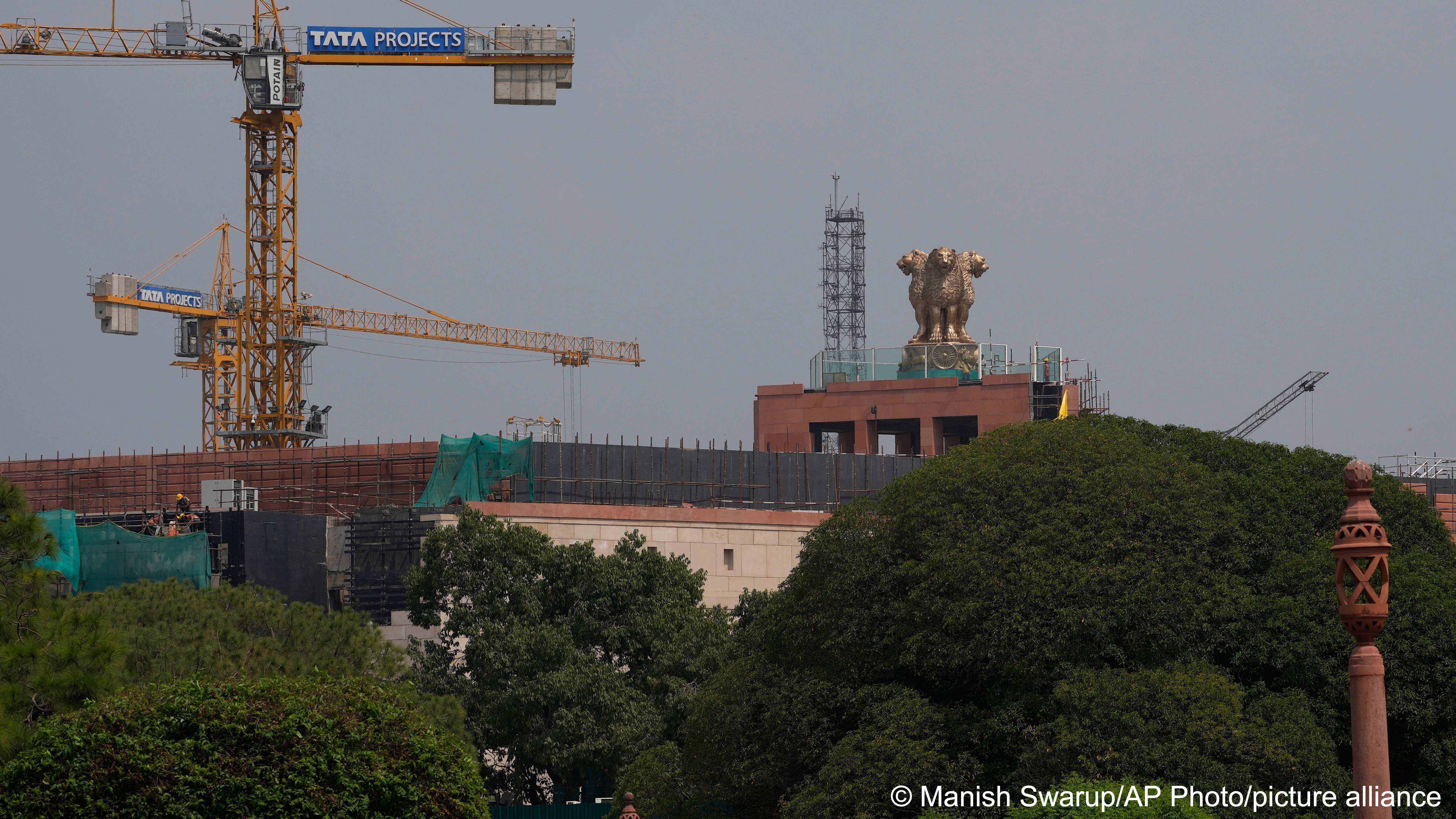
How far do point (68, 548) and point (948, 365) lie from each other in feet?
149

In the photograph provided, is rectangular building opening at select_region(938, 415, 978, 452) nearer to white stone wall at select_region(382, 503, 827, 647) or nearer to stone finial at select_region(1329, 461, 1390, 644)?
white stone wall at select_region(382, 503, 827, 647)

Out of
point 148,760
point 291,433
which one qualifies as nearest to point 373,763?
point 148,760

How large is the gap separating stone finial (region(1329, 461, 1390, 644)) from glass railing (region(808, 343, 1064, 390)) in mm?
64084

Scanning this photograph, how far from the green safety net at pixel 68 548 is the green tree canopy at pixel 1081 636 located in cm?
2289

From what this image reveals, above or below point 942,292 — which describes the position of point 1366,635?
below

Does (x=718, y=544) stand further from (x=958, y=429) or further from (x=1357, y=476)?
(x=1357, y=476)

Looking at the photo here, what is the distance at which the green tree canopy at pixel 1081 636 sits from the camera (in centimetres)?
2998

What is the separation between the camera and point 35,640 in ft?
89.4

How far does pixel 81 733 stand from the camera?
1028 inches

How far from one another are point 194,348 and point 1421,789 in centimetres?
10322

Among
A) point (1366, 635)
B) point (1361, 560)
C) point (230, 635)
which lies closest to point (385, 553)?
point (230, 635)

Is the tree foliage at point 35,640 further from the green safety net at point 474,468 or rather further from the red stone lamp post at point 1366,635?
the green safety net at point 474,468

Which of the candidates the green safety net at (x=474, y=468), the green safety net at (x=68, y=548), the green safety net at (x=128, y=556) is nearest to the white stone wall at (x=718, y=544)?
the green safety net at (x=474, y=468)

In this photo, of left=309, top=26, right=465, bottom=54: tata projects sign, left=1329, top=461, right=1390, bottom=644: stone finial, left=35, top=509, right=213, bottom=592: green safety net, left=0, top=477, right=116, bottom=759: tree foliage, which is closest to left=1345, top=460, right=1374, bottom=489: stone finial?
left=1329, top=461, right=1390, bottom=644: stone finial
